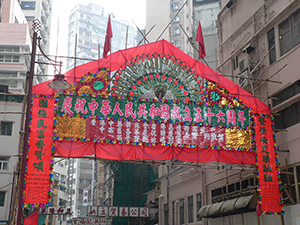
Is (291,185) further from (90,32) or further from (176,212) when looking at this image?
(90,32)

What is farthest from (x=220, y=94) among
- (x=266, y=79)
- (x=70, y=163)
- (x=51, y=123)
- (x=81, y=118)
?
(x=70, y=163)

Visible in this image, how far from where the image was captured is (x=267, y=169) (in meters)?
14.7

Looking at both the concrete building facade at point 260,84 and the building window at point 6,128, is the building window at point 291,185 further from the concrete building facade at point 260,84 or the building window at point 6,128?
the building window at point 6,128

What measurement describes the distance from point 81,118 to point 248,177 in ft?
24.5

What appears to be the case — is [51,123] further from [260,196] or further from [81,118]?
[260,196]

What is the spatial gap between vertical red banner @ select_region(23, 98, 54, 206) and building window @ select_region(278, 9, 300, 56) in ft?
30.2

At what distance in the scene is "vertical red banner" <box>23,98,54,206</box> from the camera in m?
12.8

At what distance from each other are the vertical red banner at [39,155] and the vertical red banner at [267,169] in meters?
7.58

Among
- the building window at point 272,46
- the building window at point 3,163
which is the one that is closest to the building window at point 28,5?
the building window at point 3,163

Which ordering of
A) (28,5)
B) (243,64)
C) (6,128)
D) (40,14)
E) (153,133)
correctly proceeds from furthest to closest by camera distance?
(40,14) → (28,5) → (6,128) → (243,64) → (153,133)

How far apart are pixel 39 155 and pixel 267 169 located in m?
8.30

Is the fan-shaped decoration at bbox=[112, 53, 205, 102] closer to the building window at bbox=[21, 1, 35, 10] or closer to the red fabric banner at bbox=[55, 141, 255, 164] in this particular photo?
the red fabric banner at bbox=[55, 141, 255, 164]

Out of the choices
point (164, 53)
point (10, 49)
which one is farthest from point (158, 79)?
point (10, 49)

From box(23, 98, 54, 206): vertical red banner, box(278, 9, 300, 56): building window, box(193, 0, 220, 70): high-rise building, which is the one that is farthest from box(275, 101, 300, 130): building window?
box(193, 0, 220, 70): high-rise building
